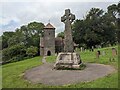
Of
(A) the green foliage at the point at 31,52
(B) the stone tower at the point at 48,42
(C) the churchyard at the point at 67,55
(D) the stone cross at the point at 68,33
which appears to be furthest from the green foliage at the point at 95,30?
(D) the stone cross at the point at 68,33

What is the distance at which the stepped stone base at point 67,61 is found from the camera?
69.9 ft

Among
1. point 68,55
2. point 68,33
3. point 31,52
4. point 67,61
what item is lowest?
point 67,61

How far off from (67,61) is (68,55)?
2.69 feet

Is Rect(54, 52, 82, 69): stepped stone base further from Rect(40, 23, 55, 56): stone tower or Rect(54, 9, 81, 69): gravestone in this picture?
Rect(40, 23, 55, 56): stone tower

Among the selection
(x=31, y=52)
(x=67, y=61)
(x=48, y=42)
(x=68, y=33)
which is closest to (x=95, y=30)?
(x=48, y=42)

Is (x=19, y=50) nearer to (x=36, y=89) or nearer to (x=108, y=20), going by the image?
(x=108, y=20)

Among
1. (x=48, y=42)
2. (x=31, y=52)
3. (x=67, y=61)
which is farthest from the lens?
(x=31, y=52)

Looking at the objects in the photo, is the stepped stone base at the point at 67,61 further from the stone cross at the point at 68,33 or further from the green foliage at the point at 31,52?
the green foliage at the point at 31,52

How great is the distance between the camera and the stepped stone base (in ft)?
69.9

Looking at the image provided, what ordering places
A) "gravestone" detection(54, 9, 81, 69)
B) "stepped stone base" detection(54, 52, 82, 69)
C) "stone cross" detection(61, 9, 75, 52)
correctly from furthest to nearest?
"stone cross" detection(61, 9, 75, 52) → "gravestone" detection(54, 9, 81, 69) → "stepped stone base" detection(54, 52, 82, 69)

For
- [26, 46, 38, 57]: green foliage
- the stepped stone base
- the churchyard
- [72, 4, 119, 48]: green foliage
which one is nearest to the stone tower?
the churchyard

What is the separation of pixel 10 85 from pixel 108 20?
55.1 m

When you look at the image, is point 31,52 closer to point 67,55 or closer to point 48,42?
point 48,42

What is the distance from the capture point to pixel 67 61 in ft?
71.2
